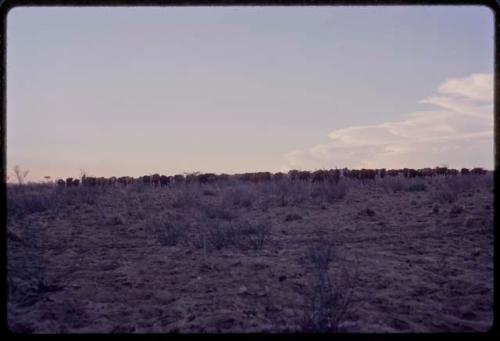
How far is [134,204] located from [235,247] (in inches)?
216

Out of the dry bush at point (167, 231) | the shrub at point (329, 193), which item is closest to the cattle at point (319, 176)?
the shrub at point (329, 193)

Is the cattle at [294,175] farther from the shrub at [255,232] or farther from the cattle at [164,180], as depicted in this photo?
the shrub at [255,232]

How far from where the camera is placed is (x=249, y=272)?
5.75m

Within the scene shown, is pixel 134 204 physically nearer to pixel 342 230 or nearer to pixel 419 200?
pixel 342 230

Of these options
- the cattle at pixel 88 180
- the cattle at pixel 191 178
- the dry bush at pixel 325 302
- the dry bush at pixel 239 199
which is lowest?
the dry bush at pixel 325 302

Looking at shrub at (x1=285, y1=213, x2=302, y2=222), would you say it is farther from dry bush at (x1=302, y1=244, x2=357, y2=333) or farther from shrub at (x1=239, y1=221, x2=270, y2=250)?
dry bush at (x1=302, y1=244, x2=357, y2=333)

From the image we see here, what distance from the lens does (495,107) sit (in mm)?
3082

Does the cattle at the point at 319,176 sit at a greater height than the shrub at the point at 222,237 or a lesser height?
greater

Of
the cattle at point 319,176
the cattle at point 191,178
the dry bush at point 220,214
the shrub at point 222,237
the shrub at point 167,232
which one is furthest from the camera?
the cattle at point 191,178

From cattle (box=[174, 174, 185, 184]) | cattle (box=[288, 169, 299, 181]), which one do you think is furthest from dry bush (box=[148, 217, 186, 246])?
cattle (box=[174, 174, 185, 184])

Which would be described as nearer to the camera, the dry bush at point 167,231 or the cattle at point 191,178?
the dry bush at point 167,231

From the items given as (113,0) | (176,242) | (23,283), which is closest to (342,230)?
(176,242)

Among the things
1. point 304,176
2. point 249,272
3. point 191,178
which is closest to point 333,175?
point 304,176

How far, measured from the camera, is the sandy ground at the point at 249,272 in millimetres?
4410
